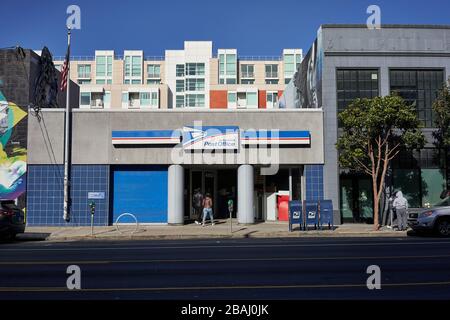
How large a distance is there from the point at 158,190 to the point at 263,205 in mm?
5442

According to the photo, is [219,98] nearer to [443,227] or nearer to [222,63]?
[222,63]

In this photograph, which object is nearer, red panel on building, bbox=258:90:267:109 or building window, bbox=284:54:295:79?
red panel on building, bbox=258:90:267:109

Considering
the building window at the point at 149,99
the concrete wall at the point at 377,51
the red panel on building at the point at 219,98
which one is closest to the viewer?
the concrete wall at the point at 377,51

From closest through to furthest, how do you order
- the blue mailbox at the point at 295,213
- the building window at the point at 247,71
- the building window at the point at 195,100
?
the blue mailbox at the point at 295,213, the building window at the point at 195,100, the building window at the point at 247,71

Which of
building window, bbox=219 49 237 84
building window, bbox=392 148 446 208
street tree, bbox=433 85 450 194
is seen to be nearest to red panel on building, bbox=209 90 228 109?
building window, bbox=219 49 237 84

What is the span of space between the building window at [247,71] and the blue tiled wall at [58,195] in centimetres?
6521

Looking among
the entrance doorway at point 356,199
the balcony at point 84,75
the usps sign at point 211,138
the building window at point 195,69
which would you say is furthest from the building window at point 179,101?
the entrance doorway at point 356,199

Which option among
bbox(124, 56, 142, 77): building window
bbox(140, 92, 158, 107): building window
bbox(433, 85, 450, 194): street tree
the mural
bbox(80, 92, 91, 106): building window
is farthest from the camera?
bbox(124, 56, 142, 77): building window

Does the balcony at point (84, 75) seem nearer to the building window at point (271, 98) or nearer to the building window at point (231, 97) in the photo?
the building window at point (231, 97)

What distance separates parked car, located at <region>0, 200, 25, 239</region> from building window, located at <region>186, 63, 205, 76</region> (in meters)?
66.7

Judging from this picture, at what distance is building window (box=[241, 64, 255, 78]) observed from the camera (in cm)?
8388

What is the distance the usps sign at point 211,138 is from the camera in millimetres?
21250

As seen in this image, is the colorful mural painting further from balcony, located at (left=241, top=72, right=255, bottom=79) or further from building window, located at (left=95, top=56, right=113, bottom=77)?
building window, located at (left=95, top=56, right=113, bottom=77)

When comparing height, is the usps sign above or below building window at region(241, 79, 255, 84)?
below
